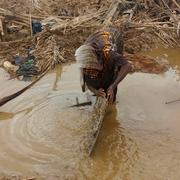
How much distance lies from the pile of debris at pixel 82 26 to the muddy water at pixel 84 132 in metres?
0.76

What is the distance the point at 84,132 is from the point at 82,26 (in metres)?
3.18

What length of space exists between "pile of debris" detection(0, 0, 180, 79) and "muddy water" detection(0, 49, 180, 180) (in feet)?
2.48

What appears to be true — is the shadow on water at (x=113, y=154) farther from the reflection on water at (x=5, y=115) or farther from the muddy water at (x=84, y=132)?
the reflection on water at (x=5, y=115)

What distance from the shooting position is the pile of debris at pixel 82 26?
716 cm

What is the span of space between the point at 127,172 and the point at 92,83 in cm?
115

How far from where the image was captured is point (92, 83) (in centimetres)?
487

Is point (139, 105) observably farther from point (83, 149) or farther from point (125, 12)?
point (125, 12)

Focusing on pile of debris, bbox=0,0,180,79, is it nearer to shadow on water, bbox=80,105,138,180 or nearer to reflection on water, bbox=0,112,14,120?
reflection on water, bbox=0,112,14,120

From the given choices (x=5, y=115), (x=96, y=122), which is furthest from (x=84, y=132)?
(x=5, y=115)

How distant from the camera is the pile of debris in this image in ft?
23.5

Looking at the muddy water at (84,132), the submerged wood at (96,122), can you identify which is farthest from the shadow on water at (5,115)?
the submerged wood at (96,122)

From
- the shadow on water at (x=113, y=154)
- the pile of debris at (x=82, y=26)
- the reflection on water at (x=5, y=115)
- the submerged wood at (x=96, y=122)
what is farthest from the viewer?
the pile of debris at (x=82, y=26)

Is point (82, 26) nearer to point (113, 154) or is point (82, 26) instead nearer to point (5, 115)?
point (5, 115)

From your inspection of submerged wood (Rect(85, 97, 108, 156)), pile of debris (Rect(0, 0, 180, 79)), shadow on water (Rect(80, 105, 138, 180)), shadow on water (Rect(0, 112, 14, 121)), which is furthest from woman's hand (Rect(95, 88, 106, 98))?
pile of debris (Rect(0, 0, 180, 79))
